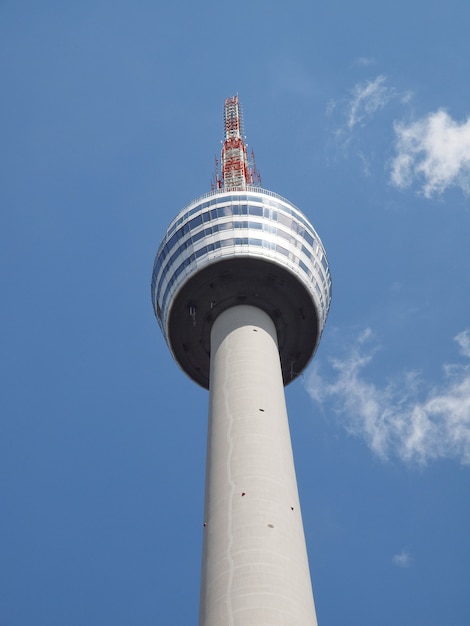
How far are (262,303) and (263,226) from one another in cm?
Result: 623

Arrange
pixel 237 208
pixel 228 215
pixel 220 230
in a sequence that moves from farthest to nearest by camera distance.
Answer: pixel 237 208 < pixel 228 215 < pixel 220 230

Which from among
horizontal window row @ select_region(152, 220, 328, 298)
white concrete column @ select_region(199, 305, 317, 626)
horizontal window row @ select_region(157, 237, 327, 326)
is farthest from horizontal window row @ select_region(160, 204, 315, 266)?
white concrete column @ select_region(199, 305, 317, 626)

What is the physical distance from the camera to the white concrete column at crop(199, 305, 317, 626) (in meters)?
33.2

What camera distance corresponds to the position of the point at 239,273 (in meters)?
53.3

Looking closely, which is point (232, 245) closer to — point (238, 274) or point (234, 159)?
point (238, 274)

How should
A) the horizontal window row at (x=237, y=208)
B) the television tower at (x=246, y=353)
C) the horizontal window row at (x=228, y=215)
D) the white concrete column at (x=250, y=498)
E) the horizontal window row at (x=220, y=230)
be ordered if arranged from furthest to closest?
the horizontal window row at (x=237, y=208)
the horizontal window row at (x=228, y=215)
the horizontal window row at (x=220, y=230)
the television tower at (x=246, y=353)
the white concrete column at (x=250, y=498)

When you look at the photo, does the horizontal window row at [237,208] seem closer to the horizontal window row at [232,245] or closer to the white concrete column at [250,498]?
the horizontal window row at [232,245]

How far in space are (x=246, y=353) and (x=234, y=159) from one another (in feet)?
88.3

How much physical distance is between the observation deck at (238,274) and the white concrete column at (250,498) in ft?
11.4

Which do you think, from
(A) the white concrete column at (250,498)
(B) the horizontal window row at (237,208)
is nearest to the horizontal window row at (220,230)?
(B) the horizontal window row at (237,208)

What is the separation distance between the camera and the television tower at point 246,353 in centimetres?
3434

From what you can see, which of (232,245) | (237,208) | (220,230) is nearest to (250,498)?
(232,245)

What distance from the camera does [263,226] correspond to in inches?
2181

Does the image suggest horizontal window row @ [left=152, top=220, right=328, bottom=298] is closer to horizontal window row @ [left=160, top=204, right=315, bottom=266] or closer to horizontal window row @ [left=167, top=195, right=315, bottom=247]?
horizontal window row @ [left=160, top=204, right=315, bottom=266]
